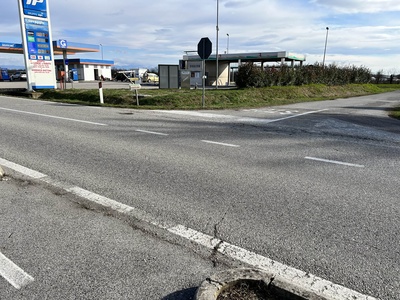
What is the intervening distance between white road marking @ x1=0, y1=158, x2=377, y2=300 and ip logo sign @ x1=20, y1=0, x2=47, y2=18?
19.8 metres

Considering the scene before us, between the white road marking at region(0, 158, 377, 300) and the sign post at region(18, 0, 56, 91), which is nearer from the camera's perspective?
the white road marking at region(0, 158, 377, 300)

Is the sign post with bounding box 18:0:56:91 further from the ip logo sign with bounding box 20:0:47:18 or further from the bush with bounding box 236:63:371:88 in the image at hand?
the bush with bounding box 236:63:371:88

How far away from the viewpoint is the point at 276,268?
8.65ft

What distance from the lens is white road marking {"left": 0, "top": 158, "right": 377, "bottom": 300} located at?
2.35 m

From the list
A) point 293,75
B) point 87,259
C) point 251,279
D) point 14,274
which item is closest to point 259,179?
point 251,279

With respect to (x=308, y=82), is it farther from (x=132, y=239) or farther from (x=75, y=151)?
(x=132, y=239)

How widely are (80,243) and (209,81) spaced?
43.2 meters

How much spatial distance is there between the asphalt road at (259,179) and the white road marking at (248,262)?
84 mm

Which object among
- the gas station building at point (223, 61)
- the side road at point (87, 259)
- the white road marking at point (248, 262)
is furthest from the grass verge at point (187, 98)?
the gas station building at point (223, 61)

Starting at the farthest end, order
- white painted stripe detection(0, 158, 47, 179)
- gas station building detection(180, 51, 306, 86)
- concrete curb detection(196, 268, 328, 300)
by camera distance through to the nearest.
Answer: gas station building detection(180, 51, 306, 86)
white painted stripe detection(0, 158, 47, 179)
concrete curb detection(196, 268, 328, 300)

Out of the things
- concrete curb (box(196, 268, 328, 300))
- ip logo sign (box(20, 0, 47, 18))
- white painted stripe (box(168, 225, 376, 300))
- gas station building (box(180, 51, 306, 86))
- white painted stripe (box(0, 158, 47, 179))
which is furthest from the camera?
gas station building (box(180, 51, 306, 86))

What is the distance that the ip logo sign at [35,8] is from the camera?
1882cm

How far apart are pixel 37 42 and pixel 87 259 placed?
2080 centimetres

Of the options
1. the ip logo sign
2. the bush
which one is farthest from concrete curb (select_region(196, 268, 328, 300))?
the ip logo sign
